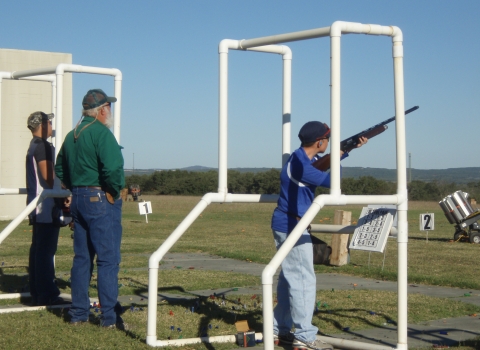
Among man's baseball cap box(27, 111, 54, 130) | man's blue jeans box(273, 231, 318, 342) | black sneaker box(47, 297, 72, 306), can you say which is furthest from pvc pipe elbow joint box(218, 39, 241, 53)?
black sneaker box(47, 297, 72, 306)

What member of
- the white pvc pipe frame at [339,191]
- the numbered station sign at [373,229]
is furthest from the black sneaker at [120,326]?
the numbered station sign at [373,229]

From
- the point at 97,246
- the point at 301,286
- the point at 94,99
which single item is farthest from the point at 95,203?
the point at 301,286

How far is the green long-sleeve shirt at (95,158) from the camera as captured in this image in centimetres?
626

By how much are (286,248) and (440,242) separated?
1501 centimetres

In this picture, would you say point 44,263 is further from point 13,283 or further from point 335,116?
point 335,116

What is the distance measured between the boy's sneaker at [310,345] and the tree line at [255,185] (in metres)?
36.8

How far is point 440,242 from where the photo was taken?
18.9 metres

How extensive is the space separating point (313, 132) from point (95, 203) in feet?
6.68

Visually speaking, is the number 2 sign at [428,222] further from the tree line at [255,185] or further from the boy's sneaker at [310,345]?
the tree line at [255,185]

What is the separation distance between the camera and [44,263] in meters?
7.59

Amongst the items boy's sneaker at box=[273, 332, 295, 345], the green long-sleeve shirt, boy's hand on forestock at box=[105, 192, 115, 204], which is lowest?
boy's sneaker at box=[273, 332, 295, 345]

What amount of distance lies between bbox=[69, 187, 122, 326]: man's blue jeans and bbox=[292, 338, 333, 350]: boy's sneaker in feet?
5.73

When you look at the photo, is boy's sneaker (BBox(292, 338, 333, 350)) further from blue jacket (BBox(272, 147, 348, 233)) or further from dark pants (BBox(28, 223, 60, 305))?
dark pants (BBox(28, 223, 60, 305))

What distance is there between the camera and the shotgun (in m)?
5.68
